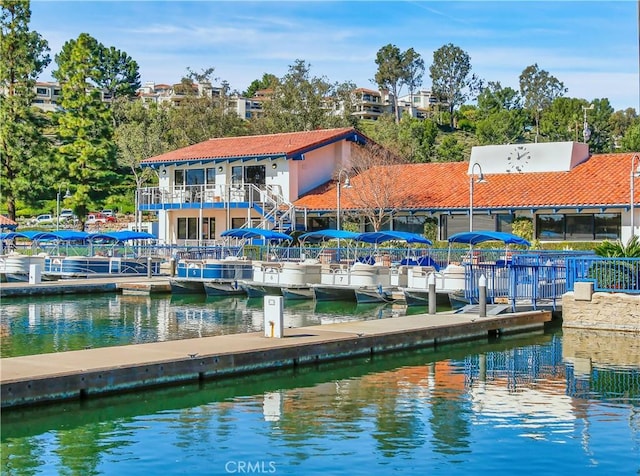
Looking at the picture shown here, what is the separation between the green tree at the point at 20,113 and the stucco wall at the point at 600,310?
155 ft

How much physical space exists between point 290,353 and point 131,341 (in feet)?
22.6

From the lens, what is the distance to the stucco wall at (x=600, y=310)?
25469 millimetres

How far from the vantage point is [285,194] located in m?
56.7

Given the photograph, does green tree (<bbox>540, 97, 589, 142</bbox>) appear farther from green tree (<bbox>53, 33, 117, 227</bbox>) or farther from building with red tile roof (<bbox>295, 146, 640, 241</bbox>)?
green tree (<bbox>53, 33, 117, 227</bbox>)

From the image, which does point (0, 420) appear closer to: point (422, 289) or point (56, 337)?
point (56, 337)

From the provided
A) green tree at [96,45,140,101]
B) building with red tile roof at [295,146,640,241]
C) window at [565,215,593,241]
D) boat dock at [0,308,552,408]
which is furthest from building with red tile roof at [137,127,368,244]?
green tree at [96,45,140,101]

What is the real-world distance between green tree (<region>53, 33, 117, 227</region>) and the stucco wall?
4743cm

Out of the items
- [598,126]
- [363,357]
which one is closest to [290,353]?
→ [363,357]

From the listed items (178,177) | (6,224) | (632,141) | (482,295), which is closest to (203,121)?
(178,177)

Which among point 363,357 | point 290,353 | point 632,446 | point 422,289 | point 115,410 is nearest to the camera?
point 632,446

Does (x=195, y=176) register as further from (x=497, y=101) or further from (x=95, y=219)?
(x=497, y=101)

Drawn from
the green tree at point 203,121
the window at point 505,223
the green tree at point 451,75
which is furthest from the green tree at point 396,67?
the window at point 505,223

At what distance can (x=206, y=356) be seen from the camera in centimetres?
1819

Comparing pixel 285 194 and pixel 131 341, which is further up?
pixel 285 194
